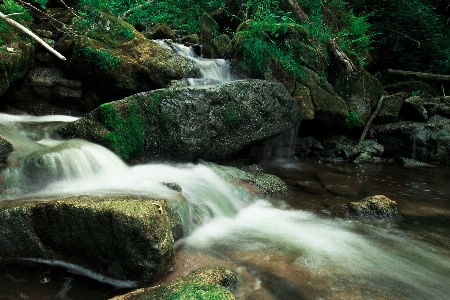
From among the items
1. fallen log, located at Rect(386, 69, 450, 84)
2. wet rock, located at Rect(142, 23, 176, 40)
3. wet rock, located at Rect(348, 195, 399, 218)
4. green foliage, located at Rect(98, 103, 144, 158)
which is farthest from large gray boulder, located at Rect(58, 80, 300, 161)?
fallen log, located at Rect(386, 69, 450, 84)

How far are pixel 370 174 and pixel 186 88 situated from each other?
16.7 ft

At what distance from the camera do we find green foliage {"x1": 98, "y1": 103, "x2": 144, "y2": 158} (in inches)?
246

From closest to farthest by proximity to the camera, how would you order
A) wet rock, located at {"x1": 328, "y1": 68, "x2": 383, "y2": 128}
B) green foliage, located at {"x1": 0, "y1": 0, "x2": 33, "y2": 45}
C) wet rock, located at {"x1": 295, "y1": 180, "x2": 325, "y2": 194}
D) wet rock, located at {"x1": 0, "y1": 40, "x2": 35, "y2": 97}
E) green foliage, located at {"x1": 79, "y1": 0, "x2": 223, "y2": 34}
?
wet rock, located at {"x1": 0, "y1": 40, "x2": 35, "y2": 97} → wet rock, located at {"x1": 295, "y1": 180, "x2": 325, "y2": 194} → green foliage, located at {"x1": 0, "y1": 0, "x2": 33, "y2": 45} → wet rock, located at {"x1": 328, "y1": 68, "x2": 383, "y2": 128} → green foliage, located at {"x1": 79, "y1": 0, "x2": 223, "y2": 34}

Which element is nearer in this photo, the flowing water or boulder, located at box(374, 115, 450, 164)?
the flowing water

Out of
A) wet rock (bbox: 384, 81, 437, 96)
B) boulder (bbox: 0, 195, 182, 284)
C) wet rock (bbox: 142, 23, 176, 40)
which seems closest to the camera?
boulder (bbox: 0, 195, 182, 284)

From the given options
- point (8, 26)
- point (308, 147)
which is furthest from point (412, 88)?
point (8, 26)

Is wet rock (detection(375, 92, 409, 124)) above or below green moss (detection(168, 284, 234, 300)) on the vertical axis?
above

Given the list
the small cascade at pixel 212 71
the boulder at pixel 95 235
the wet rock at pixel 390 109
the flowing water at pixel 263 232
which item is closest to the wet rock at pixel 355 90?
the wet rock at pixel 390 109

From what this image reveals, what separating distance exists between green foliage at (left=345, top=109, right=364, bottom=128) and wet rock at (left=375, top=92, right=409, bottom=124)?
1158mm

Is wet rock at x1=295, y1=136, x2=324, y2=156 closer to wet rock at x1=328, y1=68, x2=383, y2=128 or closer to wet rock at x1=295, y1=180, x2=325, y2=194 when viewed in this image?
wet rock at x1=328, y1=68, x2=383, y2=128

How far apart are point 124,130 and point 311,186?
3.94 m

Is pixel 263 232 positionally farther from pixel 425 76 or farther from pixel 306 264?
pixel 425 76

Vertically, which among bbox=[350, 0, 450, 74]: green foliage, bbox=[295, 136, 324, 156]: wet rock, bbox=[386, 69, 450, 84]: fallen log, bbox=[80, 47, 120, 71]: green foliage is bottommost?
bbox=[295, 136, 324, 156]: wet rock

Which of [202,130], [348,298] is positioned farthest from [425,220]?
[202,130]
